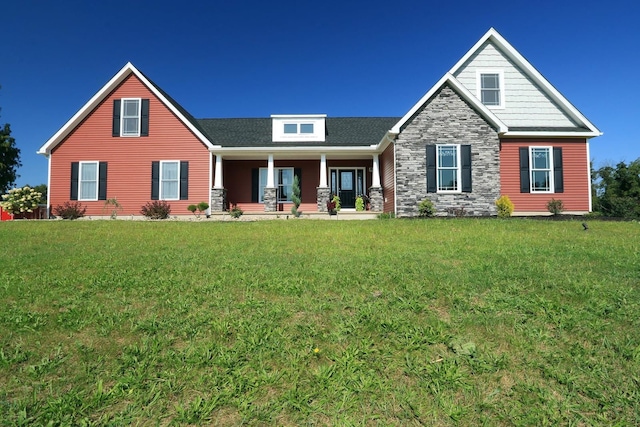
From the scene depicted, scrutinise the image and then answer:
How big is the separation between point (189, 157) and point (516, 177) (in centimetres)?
1433

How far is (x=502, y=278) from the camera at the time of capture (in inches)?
181

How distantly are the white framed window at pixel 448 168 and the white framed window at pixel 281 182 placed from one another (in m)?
7.61

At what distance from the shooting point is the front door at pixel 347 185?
59.0ft

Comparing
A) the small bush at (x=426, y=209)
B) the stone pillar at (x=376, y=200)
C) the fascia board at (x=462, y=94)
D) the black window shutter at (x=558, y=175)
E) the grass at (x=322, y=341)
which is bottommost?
the grass at (x=322, y=341)

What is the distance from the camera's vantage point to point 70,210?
48.2 ft

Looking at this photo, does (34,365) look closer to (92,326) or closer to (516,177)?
(92,326)

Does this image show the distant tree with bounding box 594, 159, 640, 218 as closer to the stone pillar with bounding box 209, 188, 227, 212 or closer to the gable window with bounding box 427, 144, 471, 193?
the gable window with bounding box 427, 144, 471, 193

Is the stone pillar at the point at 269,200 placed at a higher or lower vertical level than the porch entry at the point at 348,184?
lower

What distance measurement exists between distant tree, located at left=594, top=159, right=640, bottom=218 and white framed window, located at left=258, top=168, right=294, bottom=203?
1375cm

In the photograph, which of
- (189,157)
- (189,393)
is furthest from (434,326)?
(189,157)

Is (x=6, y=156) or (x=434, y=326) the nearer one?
(x=434, y=326)

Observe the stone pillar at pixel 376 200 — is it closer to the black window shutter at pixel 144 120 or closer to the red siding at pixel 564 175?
the red siding at pixel 564 175

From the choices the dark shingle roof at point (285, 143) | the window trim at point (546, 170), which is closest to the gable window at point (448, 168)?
the window trim at point (546, 170)

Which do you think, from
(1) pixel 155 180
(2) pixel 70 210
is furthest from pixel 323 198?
(2) pixel 70 210
